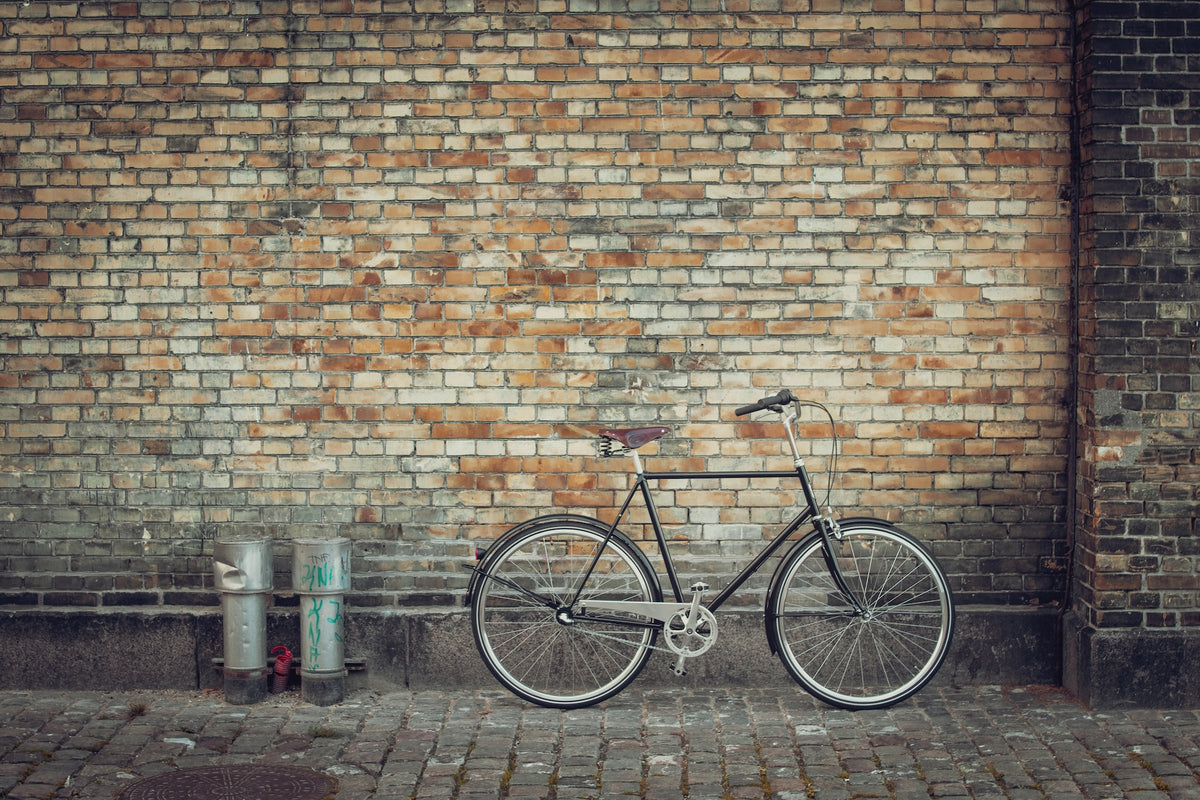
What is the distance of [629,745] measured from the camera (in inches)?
194

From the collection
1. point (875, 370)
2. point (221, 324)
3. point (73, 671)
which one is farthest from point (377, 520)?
point (875, 370)

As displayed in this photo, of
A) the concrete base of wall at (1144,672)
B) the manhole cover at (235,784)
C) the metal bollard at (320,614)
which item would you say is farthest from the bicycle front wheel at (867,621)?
the manhole cover at (235,784)

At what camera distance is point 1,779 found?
14.9ft

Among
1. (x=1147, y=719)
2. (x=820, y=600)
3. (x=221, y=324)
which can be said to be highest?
(x=221, y=324)

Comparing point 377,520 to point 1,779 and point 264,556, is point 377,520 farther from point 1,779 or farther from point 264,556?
point 1,779

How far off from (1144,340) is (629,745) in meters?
3.03

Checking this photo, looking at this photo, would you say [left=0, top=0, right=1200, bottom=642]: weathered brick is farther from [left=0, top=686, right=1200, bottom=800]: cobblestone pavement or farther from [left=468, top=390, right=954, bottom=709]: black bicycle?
[left=0, top=686, right=1200, bottom=800]: cobblestone pavement

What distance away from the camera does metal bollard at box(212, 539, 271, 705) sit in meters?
5.46

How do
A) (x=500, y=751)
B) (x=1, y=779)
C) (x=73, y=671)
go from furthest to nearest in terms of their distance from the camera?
(x=73, y=671)
(x=500, y=751)
(x=1, y=779)

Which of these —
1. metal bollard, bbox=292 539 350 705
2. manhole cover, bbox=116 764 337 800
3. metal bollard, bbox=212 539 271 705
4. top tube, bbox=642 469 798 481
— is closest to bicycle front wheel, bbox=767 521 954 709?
top tube, bbox=642 469 798 481

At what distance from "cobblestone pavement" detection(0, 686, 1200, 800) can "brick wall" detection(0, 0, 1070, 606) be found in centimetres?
64

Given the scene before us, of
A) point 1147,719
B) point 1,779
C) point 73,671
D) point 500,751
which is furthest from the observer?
point 73,671

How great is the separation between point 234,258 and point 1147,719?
Answer: 4.82m

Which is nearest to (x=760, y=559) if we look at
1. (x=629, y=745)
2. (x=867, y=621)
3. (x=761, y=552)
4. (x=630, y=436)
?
(x=761, y=552)
